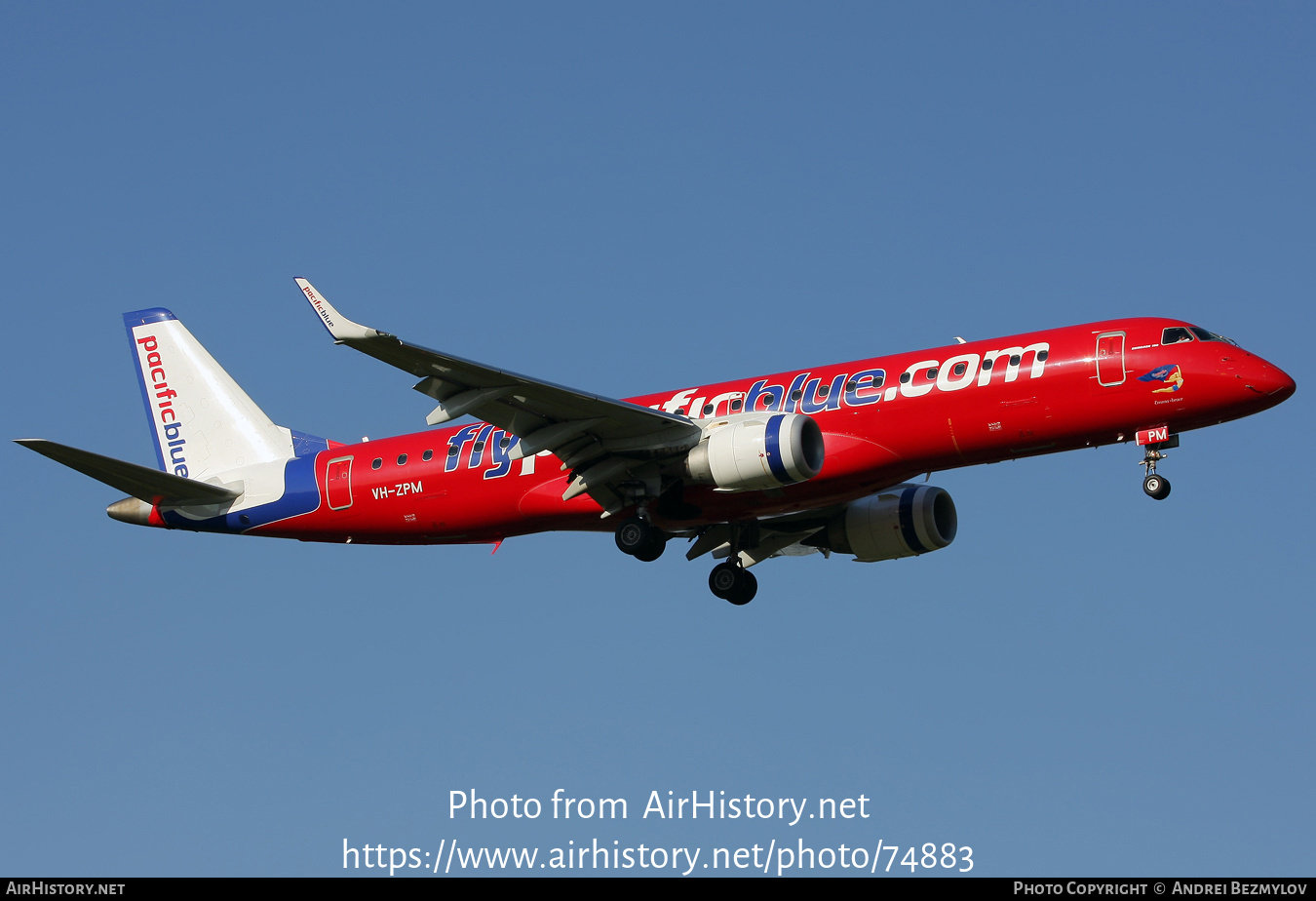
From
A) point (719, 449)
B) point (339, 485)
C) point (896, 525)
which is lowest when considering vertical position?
point (719, 449)

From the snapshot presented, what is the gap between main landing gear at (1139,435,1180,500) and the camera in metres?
32.6

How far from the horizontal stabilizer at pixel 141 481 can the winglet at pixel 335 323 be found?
792cm

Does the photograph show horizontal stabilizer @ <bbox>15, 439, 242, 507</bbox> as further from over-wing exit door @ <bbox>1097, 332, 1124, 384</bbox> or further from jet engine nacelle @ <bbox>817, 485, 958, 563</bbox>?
over-wing exit door @ <bbox>1097, 332, 1124, 384</bbox>

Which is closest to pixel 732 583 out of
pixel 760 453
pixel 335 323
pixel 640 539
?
pixel 640 539

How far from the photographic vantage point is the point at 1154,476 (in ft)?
108

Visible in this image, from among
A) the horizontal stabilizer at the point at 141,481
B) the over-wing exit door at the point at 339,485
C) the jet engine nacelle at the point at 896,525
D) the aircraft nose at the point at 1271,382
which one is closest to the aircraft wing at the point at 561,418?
the over-wing exit door at the point at 339,485

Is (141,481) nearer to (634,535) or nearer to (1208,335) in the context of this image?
(634,535)

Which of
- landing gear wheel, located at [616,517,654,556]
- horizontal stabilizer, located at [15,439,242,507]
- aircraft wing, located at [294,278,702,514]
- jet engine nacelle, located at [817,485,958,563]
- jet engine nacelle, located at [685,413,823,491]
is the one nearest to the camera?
aircraft wing, located at [294,278,702,514]

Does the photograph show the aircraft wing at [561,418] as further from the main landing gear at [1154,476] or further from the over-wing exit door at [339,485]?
the main landing gear at [1154,476]

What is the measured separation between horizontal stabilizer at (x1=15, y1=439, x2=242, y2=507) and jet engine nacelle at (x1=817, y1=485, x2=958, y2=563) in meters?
15.4

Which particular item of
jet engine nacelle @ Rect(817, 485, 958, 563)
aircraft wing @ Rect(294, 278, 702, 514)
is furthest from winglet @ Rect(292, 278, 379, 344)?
jet engine nacelle @ Rect(817, 485, 958, 563)

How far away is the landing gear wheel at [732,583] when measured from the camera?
3853 centimetres

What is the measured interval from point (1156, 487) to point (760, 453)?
829cm

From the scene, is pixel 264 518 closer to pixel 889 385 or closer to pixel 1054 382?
pixel 889 385
